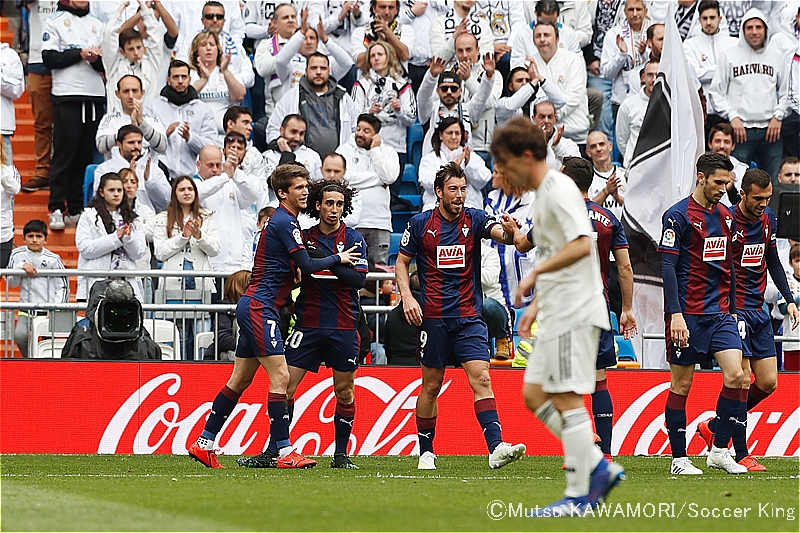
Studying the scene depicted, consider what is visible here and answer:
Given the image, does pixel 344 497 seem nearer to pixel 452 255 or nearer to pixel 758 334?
pixel 452 255

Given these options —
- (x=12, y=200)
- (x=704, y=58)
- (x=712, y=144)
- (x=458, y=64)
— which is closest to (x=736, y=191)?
(x=712, y=144)

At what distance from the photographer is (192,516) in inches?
255

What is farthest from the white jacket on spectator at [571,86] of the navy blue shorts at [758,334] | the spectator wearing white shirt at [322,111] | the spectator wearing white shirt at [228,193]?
the navy blue shorts at [758,334]

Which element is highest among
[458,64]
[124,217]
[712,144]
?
[458,64]

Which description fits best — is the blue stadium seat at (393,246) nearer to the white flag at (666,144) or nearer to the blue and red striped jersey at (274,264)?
the white flag at (666,144)

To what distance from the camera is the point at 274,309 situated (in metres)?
9.90

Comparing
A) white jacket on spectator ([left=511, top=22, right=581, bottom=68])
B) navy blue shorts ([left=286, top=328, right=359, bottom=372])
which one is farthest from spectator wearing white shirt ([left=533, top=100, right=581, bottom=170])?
navy blue shorts ([left=286, top=328, right=359, bottom=372])

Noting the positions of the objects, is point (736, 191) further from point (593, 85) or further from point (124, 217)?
point (124, 217)

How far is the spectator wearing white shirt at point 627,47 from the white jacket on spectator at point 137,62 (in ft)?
21.5

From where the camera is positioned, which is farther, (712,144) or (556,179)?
(712,144)

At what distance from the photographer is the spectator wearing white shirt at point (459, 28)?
55.8ft

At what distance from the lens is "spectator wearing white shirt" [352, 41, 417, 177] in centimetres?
1639

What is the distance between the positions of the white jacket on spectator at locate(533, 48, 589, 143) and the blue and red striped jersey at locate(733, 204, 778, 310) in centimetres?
678

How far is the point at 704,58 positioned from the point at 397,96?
471cm
